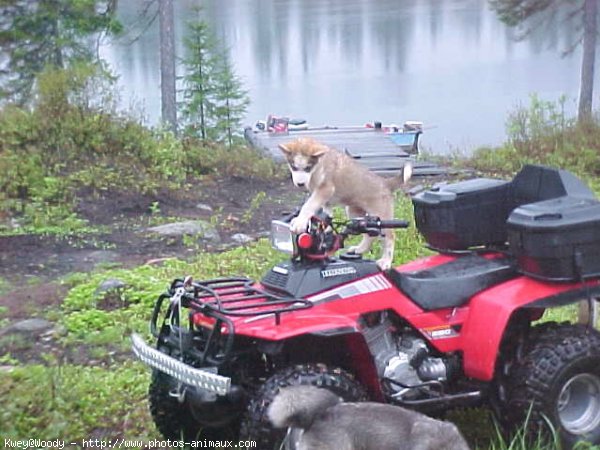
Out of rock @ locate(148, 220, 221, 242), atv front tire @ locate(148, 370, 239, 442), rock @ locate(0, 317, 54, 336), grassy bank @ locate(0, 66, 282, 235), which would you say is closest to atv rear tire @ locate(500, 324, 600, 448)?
atv front tire @ locate(148, 370, 239, 442)

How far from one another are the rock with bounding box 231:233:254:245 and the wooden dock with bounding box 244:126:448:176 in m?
4.03

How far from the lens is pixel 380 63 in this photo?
35.1 m

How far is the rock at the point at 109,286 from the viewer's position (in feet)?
25.0

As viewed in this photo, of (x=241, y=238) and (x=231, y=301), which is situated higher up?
(x=231, y=301)

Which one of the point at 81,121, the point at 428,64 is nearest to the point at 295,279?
the point at 81,121

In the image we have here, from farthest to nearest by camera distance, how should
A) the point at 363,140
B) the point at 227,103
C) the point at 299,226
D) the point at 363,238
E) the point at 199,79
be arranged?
the point at 227,103 < the point at 199,79 < the point at 363,140 < the point at 363,238 < the point at 299,226

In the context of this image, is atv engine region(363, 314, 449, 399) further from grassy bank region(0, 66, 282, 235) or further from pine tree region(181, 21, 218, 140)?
pine tree region(181, 21, 218, 140)

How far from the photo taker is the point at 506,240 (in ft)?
17.4

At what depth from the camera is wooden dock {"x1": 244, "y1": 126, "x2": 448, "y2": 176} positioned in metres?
14.5

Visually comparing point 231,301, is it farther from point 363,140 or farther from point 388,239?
point 363,140

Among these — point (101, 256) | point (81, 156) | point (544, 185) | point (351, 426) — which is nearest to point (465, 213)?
point (544, 185)

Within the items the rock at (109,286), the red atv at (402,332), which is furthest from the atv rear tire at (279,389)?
the rock at (109,286)

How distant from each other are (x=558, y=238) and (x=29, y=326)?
12.7ft

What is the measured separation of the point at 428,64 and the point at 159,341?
3113 cm
